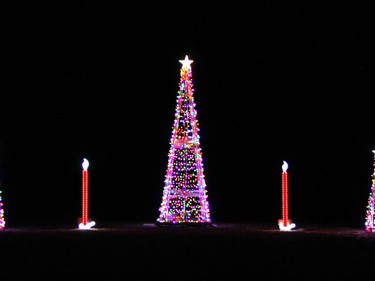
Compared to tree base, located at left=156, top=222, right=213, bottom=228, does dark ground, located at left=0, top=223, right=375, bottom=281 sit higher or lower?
lower

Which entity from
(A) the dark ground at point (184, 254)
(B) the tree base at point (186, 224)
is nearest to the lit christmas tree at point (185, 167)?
(B) the tree base at point (186, 224)

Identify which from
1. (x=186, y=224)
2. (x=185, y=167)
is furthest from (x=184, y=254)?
(x=185, y=167)

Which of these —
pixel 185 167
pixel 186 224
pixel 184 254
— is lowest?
pixel 184 254

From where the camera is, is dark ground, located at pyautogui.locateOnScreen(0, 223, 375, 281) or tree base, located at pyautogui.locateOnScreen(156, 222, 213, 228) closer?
dark ground, located at pyautogui.locateOnScreen(0, 223, 375, 281)

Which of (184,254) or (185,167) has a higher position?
(185,167)

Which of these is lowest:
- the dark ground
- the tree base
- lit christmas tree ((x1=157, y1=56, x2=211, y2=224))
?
the dark ground

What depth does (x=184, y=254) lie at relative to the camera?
16.5 metres

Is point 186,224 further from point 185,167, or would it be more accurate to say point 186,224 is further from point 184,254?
point 184,254

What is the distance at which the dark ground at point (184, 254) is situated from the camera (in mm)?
13148

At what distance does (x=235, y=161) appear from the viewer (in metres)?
34.2

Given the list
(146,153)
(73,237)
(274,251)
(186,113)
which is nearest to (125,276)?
(274,251)

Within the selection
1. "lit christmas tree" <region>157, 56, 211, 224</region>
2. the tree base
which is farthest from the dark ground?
"lit christmas tree" <region>157, 56, 211, 224</region>

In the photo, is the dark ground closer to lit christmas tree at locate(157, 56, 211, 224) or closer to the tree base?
the tree base

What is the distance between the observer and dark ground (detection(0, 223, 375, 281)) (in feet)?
43.1
